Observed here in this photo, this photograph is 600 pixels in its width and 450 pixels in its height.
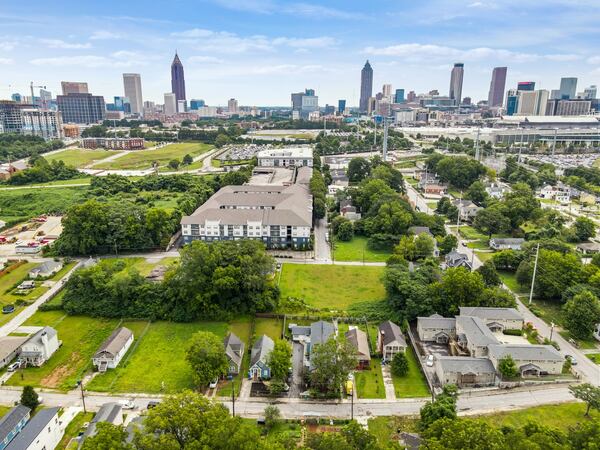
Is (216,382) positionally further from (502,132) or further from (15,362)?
(502,132)

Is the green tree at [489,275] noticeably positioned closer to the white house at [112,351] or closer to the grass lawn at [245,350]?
the grass lawn at [245,350]

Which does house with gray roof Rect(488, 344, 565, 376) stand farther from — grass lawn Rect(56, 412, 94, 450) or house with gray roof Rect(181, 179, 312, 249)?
house with gray roof Rect(181, 179, 312, 249)

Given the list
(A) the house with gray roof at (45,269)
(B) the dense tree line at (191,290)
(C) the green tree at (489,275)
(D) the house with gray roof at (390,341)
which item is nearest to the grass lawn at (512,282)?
(C) the green tree at (489,275)

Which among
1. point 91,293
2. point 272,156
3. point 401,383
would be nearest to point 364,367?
point 401,383

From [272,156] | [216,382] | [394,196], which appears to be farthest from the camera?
[272,156]

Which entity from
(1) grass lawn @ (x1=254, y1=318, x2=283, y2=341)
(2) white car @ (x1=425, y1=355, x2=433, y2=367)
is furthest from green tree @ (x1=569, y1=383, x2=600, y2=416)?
(1) grass lawn @ (x1=254, y1=318, x2=283, y2=341)

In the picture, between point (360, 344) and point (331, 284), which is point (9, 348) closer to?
point (360, 344)

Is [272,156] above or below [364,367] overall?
above
